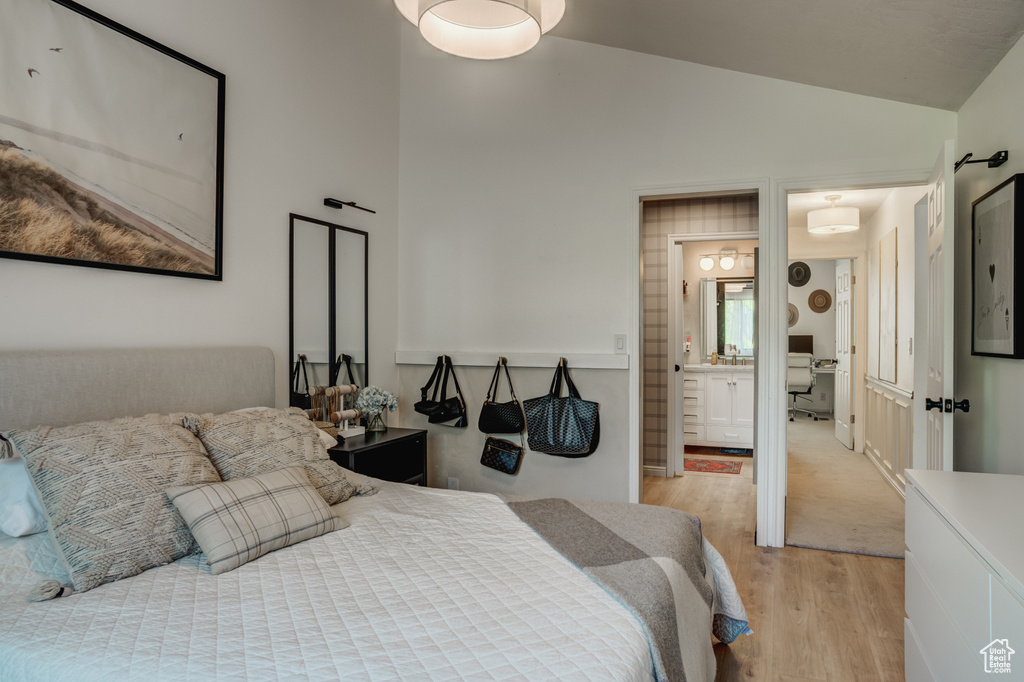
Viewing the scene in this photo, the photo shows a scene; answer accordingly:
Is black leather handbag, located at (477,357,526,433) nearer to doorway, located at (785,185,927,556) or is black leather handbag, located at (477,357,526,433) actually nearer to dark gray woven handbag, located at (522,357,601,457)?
dark gray woven handbag, located at (522,357,601,457)

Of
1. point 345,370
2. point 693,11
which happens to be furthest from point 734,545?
point 693,11

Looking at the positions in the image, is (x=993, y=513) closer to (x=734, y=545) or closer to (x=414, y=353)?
(x=734, y=545)

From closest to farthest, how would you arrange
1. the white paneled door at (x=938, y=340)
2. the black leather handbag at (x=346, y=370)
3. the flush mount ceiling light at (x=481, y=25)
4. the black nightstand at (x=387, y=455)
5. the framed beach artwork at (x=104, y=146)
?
A: the framed beach artwork at (x=104, y=146) < the flush mount ceiling light at (x=481, y=25) < the white paneled door at (x=938, y=340) < the black nightstand at (x=387, y=455) < the black leather handbag at (x=346, y=370)

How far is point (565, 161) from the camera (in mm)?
3699

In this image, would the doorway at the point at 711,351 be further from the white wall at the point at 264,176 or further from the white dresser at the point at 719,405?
the white wall at the point at 264,176

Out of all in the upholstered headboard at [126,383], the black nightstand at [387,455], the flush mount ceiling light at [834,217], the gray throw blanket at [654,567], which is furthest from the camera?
the flush mount ceiling light at [834,217]

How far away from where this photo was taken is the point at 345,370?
3432mm

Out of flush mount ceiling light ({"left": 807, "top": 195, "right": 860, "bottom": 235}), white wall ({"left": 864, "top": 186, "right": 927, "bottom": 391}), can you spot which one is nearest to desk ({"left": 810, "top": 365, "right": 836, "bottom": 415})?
flush mount ceiling light ({"left": 807, "top": 195, "right": 860, "bottom": 235})

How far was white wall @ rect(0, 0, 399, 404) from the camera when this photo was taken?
2.12 m

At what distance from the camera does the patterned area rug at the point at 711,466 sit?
5.40 meters

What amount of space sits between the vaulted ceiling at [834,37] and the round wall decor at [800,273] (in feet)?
19.8

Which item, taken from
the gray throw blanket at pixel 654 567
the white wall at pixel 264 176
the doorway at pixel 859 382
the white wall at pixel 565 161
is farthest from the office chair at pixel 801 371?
the gray throw blanket at pixel 654 567

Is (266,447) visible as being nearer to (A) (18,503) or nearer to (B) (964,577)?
(A) (18,503)

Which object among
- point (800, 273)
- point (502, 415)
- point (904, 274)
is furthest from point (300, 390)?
point (800, 273)
